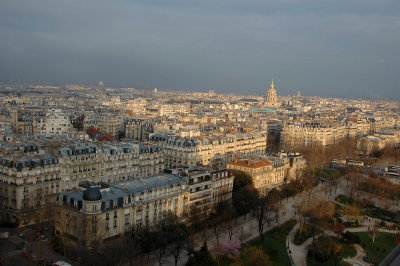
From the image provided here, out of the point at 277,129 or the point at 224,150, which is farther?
the point at 277,129

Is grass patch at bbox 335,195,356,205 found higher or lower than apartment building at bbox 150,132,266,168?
lower

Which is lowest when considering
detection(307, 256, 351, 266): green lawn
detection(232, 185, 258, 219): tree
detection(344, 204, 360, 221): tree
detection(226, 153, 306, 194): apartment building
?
detection(307, 256, 351, 266): green lawn

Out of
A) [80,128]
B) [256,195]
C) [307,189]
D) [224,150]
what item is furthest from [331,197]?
[80,128]

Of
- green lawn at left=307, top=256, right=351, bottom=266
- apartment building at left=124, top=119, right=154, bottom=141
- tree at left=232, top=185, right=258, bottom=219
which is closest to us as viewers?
green lawn at left=307, top=256, right=351, bottom=266

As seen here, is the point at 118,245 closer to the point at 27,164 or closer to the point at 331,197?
the point at 27,164

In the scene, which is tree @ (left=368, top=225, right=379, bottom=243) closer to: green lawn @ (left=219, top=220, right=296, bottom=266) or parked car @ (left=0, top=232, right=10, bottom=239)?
green lawn @ (left=219, top=220, right=296, bottom=266)

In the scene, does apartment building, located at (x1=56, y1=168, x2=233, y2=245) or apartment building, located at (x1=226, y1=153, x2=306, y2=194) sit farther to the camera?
apartment building, located at (x1=226, y1=153, x2=306, y2=194)

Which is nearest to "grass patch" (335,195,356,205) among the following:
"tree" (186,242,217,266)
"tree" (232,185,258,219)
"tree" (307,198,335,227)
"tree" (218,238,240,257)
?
"tree" (307,198,335,227)

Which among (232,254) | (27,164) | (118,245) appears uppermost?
(27,164)
